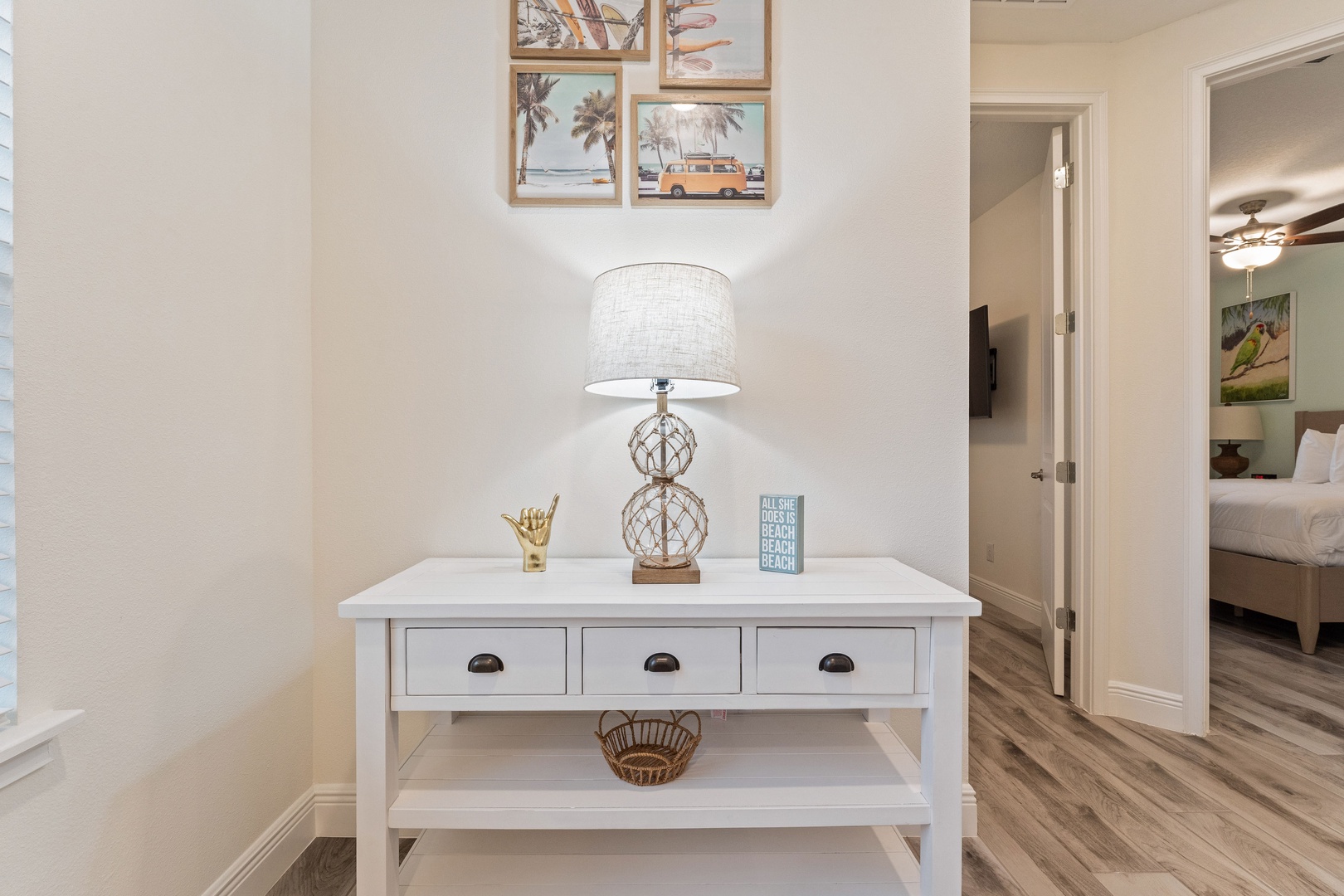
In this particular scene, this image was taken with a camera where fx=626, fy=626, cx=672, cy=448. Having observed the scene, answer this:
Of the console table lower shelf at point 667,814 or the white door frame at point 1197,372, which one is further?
the white door frame at point 1197,372

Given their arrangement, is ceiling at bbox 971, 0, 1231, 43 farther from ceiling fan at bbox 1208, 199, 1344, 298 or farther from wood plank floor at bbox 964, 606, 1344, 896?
ceiling fan at bbox 1208, 199, 1344, 298

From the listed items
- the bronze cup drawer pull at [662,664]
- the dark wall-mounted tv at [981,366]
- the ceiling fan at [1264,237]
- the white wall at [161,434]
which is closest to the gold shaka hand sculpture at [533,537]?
the bronze cup drawer pull at [662,664]

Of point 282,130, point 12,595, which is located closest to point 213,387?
point 12,595

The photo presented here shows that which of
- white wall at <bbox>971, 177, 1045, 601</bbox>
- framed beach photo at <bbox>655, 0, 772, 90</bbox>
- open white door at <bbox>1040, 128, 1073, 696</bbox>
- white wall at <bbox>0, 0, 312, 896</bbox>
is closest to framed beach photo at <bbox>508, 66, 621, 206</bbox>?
framed beach photo at <bbox>655, 0, 772, 90</bbox>

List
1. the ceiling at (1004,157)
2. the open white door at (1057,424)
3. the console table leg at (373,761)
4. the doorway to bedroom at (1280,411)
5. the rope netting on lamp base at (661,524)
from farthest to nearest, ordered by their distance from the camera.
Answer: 1. the ceiling at (1004,157)
2. the doorway to bedroom at (1280,411)
3. the open white door at (1057,424)
4. the rope netting on lamp base at (661,524)
5. the console table leg at (373,761)

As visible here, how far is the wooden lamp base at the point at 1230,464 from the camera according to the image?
17.3ft

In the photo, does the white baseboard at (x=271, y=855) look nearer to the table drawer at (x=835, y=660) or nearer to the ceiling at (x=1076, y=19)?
the table drawer at (x=835, y=660)

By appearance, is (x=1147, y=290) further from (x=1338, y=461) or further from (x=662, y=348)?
(x=1338, y=461)

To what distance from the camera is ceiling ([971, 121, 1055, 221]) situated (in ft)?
9.61

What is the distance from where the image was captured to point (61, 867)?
94 cm

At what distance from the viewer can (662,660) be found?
1146 millimetres

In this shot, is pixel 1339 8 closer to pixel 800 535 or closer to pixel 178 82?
pixel 800 535

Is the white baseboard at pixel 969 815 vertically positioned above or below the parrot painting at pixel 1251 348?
below

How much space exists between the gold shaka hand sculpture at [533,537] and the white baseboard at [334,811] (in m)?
0.81
